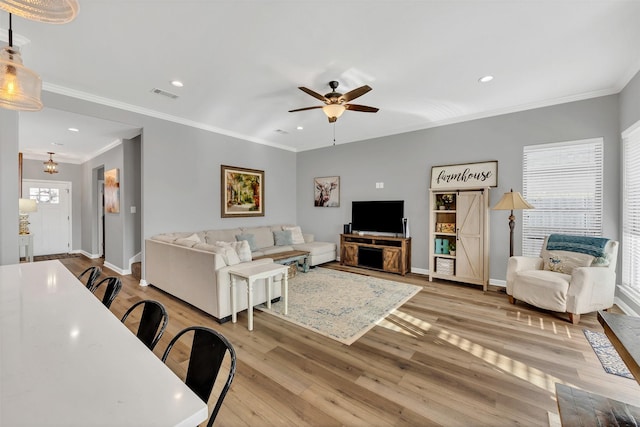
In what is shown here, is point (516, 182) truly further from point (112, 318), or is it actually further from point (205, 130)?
point (205, 130)

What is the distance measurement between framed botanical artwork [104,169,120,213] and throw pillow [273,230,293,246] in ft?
10.3

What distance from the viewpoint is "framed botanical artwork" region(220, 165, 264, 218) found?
553 centimetres

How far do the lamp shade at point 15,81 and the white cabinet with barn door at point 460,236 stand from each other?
480 cm

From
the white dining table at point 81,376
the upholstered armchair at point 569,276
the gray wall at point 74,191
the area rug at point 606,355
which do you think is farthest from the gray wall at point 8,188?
the gray wall at point 74,191

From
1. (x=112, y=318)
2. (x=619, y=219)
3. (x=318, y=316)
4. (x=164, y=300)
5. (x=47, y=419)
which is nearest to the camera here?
(x=47, y=419)

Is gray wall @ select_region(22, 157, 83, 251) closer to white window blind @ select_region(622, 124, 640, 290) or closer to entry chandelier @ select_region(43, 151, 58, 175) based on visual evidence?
entry chandelier @ select_region(43, 151, 58, 175)

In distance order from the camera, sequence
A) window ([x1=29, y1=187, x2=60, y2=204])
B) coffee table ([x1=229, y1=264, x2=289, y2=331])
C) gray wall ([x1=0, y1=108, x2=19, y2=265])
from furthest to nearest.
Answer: window ([x1=29, y1=187, x2=60, y2=204]) → coffee table ([x1=229, y1=264, x2=289, y2=331]) → gray wall ([x1=0, y1=108, x2=19, y2=265])

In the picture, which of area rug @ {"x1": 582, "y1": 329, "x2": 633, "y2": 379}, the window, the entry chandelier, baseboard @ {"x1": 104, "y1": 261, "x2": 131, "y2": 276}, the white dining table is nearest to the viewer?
the white dining table

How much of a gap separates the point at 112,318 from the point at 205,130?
4.57 m

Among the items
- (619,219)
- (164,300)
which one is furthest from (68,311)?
(619,219)

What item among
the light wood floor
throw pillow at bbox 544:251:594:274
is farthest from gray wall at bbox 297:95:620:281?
the light wood floor

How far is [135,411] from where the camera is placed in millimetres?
667

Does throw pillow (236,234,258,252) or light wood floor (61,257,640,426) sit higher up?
throw pillow (236,234,258,252)

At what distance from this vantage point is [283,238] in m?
5.96
